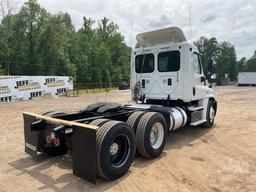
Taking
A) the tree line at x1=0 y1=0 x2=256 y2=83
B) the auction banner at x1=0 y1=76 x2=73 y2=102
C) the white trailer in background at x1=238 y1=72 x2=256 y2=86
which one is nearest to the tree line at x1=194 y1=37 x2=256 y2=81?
the white trailer in background at x1=238 y1=72 x2=256 y2=86

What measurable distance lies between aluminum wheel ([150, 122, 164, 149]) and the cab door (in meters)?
2.14

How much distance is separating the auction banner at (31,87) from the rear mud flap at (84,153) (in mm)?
18967

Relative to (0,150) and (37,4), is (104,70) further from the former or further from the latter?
(0,150)

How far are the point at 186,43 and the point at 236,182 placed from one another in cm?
411

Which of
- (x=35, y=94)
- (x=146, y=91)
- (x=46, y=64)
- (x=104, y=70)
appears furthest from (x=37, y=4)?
(x=146, y=91)

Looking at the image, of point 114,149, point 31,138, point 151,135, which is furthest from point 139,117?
point 31,138

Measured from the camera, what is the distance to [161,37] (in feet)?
25.9

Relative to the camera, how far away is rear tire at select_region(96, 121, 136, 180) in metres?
4.45

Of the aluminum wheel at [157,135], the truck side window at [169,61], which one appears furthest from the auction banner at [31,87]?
the aluminum wheel at [157,135]

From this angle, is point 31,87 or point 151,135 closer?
point 151,135

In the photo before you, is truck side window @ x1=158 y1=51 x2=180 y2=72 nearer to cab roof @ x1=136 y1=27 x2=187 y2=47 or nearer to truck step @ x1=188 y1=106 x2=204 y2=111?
cab roof @ x1=136 y1=27 x2=187 y2=47

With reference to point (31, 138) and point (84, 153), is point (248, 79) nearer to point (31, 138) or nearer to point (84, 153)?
point (31, 138)

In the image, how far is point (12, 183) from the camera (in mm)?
4559

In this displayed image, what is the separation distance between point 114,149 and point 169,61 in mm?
3740
